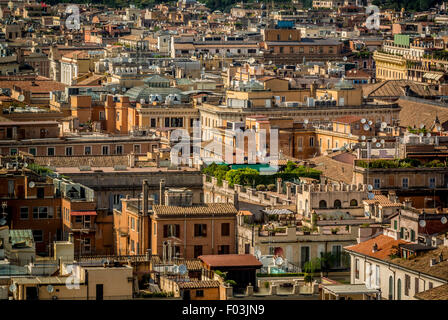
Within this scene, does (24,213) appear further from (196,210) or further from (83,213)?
(196,210)

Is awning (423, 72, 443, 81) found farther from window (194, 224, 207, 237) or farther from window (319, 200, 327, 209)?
window (194, 224, 207, 237)

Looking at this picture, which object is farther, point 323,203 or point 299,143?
point 299,143

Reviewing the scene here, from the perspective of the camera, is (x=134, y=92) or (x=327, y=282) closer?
(x=327, y=282)

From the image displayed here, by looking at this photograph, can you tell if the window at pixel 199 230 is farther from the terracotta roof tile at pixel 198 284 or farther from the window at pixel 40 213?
the terracotta roof tile at pixel 198 284

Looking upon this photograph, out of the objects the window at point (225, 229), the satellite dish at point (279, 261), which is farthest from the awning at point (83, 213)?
the satellite dish at point (279, 261)

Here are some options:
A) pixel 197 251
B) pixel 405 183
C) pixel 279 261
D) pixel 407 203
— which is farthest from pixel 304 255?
pixel 405 183

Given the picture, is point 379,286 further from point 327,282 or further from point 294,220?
point 294,220
